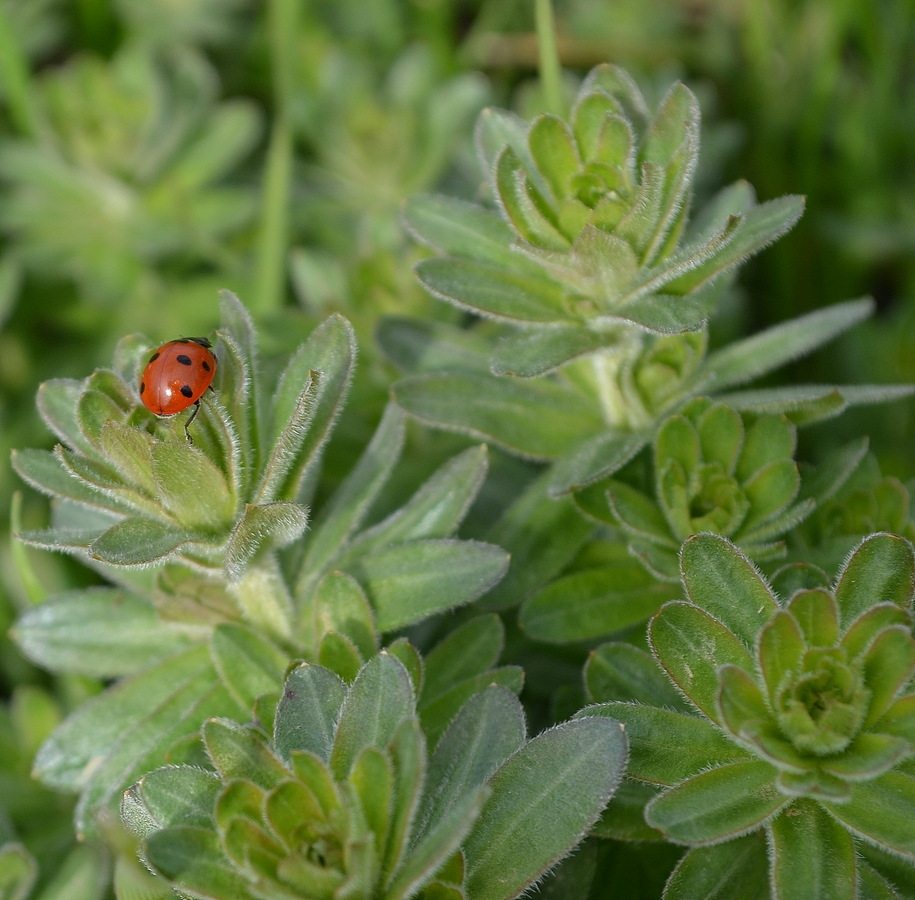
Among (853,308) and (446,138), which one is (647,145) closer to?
(853,308)

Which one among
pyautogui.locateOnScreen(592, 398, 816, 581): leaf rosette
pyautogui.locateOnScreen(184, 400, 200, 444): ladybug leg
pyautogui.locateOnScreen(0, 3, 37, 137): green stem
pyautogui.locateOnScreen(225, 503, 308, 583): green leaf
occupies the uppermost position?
pyautogui.locateOnScreen(0, 3, 37, 137): green stem

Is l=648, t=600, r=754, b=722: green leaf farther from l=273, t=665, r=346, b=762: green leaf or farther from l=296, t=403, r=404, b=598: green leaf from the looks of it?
l=296, t=403, r=404, b=598: green leaf

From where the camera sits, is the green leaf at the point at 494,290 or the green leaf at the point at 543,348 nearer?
the green leaf at the point at 543,348

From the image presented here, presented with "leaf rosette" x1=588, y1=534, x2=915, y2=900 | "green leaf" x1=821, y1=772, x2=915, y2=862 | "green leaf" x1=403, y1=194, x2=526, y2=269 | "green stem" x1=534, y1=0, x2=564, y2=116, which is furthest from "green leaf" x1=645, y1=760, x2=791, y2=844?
"green stem" x1=534, y1=0, x2=564, y2=116

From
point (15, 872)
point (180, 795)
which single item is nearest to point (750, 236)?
point (180, 795)

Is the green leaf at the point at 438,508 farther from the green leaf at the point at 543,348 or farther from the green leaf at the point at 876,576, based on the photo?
the green leaf at the point at 876,576

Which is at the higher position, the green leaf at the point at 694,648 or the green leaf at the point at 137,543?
the green leaf at the point at 137,543

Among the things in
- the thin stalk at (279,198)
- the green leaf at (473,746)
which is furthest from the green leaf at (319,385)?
the thin stalk at (279,198)

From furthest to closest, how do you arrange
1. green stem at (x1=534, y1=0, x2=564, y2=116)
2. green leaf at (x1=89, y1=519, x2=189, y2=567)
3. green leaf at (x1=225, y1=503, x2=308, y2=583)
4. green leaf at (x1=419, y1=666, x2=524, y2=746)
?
green stem at (x1=534, y1=0, x2=564, y2=116) < green leaf at (x1=419, y1=666, x2=524, y2=746) < green leaf at (x1=225, y1=503, x2=308, y2=583) < green leaf at (x1=89, y1=519, x2=189, y2=567)
